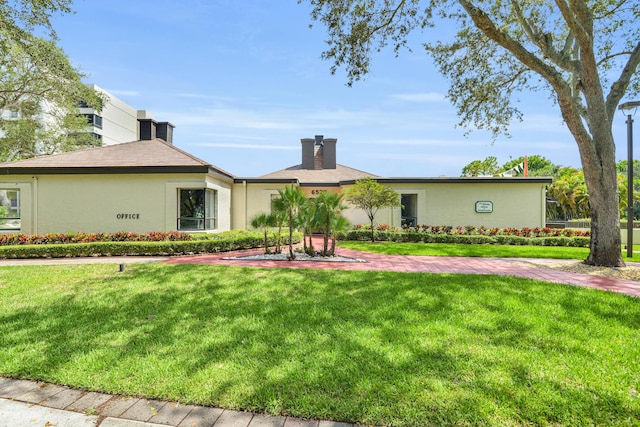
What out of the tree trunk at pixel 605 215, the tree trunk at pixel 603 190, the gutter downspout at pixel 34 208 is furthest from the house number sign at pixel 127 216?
the tree trunk at pixel 605 215

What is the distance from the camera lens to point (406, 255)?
11.5 meters

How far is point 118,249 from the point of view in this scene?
11133 mm

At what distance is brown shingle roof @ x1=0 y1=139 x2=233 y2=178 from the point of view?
45.0 ft

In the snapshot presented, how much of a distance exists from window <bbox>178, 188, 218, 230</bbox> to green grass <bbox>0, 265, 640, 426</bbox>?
8.41m

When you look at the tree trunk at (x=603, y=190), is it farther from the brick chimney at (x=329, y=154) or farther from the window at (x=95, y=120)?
the window at (x=95, y=120)

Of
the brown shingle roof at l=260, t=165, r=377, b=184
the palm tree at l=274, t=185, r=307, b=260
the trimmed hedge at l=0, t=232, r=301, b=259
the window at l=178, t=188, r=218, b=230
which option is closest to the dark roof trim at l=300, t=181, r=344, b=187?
the brown shingle roof at l=260, t=165, r=377, b=184

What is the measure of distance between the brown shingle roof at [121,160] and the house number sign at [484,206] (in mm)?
14019

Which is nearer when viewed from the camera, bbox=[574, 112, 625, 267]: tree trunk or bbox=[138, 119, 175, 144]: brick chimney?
bbox=[574, 112, 625, 267]: tree trunk

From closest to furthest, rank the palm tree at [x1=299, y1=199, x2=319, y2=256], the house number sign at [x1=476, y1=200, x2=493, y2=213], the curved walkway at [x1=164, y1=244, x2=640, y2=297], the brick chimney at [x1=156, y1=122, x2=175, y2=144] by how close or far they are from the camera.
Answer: the curved walkway at [x1=164, y1=244, x2=640, y2=297] → the palm tree at [x1=299, y1=199, x2=319, y2=256] → the house number sign at [x1=476, y1=200, x2=493, y2=213] → the brick chimney at [x1=156, y1=122, x2=175, y2=144]

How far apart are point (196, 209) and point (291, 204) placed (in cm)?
704

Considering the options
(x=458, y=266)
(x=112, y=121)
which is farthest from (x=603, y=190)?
(x=112, y=121)

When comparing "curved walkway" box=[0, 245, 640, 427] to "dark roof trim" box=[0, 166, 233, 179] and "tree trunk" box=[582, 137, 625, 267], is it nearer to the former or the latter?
"tree trunk" box=[582, 137, 625, 267]

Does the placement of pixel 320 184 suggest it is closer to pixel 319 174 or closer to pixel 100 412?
pixel 319 174

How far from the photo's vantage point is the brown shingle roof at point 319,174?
2078 cm
